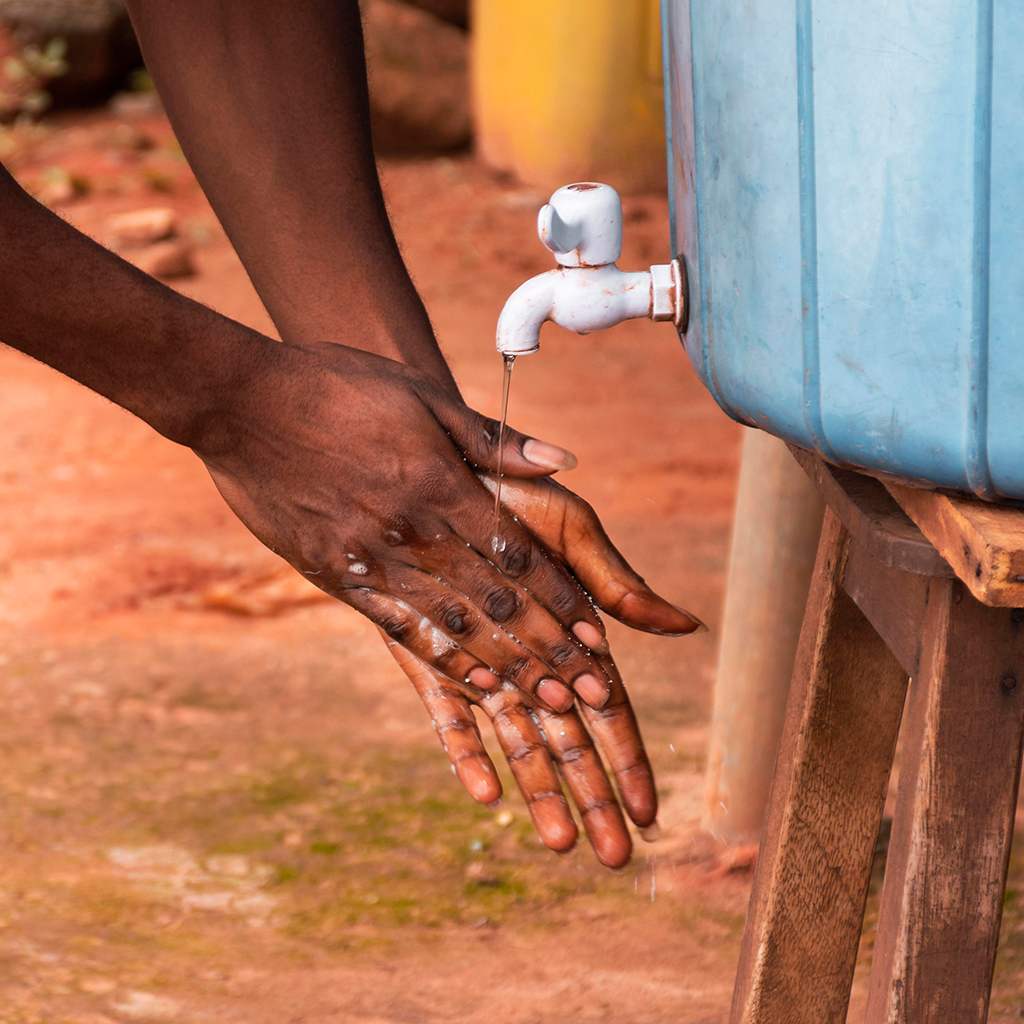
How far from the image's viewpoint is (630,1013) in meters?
1.88

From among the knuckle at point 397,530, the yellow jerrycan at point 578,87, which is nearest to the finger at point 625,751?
the knuckle at point 397,530

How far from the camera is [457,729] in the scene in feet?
5.03

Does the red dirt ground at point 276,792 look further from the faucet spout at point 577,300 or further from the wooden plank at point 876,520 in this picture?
the wooden plank at point 876,520

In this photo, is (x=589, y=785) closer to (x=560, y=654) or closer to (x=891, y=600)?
(x=560, y=654)

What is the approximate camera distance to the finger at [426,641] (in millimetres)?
1505

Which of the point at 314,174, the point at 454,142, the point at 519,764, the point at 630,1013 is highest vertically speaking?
the point at 314,174

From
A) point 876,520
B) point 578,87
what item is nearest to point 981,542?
point 876,520

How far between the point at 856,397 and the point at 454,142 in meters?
5.51

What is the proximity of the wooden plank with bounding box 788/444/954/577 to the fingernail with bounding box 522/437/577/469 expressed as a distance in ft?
0.73

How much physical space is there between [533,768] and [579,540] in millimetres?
209

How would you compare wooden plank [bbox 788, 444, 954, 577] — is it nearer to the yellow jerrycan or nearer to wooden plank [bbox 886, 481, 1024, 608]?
wooden plank [bbox 886, 481, 1024, 608]

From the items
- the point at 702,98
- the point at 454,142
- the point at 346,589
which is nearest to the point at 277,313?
the point at 346,589

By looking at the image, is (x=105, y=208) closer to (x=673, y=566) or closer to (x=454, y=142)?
(x=454, y=142)

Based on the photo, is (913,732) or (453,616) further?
(453,616)
